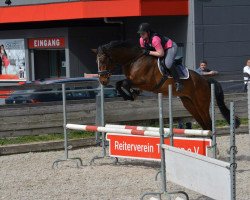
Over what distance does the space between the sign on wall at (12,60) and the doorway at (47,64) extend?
0.59 meters

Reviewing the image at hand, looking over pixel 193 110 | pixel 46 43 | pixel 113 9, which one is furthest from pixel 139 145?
pixel 46 43

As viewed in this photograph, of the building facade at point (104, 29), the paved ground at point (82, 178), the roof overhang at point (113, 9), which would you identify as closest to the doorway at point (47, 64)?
the building facade at point (104, 29)

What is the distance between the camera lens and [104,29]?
95.7 ft

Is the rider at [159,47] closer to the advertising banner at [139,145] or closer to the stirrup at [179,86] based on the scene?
the stirrup at [179,86]

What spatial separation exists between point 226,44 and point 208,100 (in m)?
12.9

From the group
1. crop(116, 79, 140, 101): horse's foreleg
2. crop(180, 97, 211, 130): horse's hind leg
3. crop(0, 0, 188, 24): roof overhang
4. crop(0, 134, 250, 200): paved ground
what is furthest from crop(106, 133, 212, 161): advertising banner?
crop(0, 0, 188, 24): roof overhang

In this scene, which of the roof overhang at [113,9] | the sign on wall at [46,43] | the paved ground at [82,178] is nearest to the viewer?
the paved ground at [82,178]

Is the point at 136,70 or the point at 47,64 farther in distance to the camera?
the point at 47,64

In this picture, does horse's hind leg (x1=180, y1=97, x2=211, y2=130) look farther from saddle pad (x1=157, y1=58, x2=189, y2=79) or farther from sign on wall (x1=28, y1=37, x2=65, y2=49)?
sign on wall (x1=28, y1=37, x2=65, y2=49)

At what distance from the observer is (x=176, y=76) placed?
12352mm

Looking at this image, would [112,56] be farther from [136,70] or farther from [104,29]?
[104,29]

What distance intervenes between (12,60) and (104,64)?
765 inches

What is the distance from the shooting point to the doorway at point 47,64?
1206 inches

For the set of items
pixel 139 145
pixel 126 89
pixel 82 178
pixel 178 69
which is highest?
pixel 178 69
